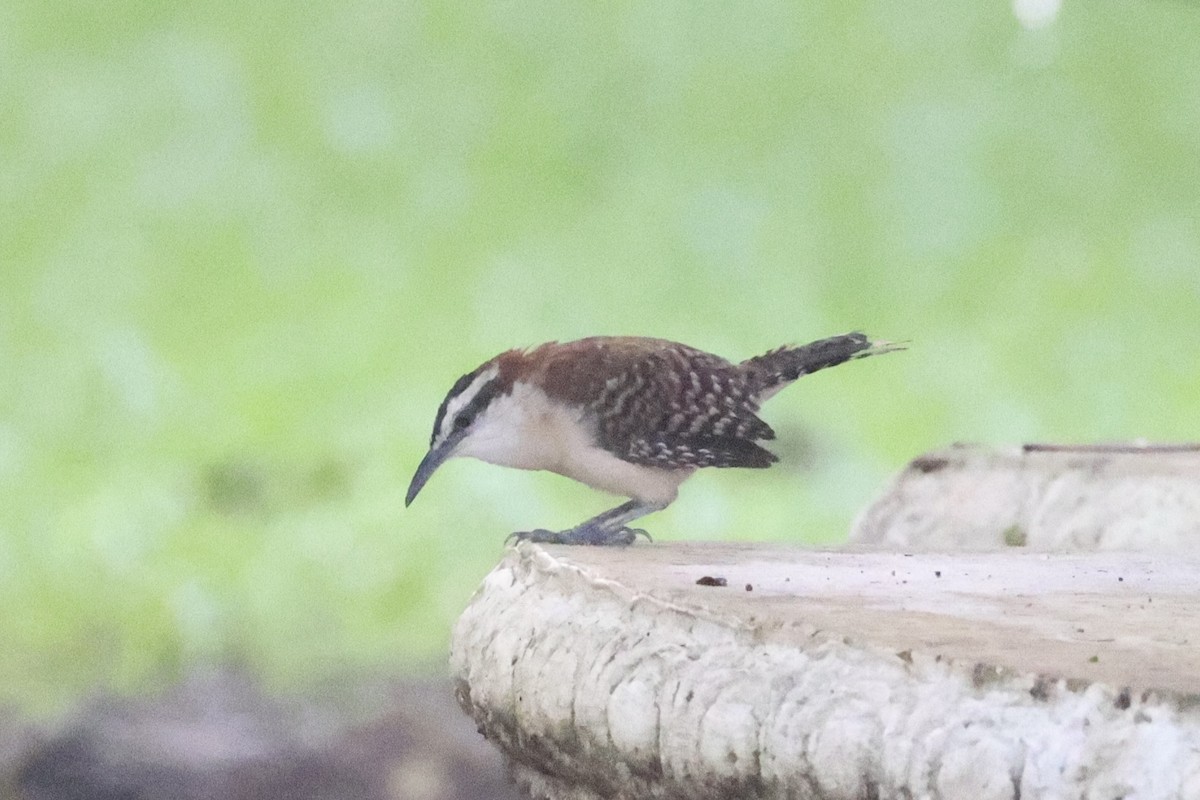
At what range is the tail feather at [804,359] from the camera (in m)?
1.45

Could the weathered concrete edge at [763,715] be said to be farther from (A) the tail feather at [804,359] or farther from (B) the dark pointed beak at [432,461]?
(A) the tail feather at [804,359]

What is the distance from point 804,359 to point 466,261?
0.66 meters

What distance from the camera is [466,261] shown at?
195cm

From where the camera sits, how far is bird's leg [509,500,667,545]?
1.24m

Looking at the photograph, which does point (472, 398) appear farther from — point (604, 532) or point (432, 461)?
point (604, 532)

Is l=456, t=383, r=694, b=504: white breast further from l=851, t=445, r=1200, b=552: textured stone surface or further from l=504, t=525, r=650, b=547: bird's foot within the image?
l=851, t=445, r=1200, b=552: textured stone surface

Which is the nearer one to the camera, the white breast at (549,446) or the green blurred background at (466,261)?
the white breast at (549,446)

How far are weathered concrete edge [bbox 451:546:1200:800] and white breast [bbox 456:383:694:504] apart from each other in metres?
0.49

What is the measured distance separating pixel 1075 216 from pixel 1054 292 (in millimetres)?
131

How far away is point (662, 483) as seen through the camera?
4.60 feet

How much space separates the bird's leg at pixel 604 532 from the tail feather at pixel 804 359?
179mm

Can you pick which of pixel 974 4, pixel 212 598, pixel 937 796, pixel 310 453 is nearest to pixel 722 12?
pixel 974 4

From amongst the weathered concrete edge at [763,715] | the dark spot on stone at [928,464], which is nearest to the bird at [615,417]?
the dark spot on stone at [928,464]

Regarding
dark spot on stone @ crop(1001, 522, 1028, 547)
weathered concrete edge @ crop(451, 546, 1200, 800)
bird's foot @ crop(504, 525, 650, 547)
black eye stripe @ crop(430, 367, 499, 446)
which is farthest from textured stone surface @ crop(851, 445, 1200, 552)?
weathered concrete edge @ crop(451, 546, 1200, 800)
